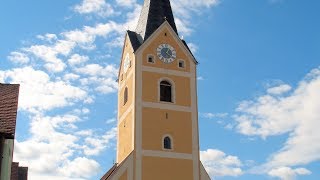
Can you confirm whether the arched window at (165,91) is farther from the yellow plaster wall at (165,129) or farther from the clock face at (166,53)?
the clock face at (166,53)

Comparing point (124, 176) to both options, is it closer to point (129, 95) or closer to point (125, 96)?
point (129, 95)

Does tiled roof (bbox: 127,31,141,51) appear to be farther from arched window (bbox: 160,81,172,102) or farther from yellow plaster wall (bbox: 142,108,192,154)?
yellow plaster wall (bbox: 142,108,192,154)

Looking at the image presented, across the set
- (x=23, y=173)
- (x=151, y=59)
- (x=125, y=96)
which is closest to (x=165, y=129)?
(x=125, y=96)

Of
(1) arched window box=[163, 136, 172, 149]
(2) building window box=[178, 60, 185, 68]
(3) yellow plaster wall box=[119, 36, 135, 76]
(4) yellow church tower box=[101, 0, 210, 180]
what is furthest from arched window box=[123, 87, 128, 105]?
(1) arched window box=[163, 136, 172, 149]

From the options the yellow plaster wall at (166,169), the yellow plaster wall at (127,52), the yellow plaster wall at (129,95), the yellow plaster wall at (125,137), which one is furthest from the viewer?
the yellow plaster wall at (127,52)

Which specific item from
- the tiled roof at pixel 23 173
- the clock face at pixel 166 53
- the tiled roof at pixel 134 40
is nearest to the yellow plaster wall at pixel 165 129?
the clock face at pixel 166 53

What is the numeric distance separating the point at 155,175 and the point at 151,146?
184 cm

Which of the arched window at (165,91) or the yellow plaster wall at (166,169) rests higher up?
the arched window at (165,91)

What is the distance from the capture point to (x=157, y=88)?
37250 millimetres

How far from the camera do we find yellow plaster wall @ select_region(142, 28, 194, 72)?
125ft

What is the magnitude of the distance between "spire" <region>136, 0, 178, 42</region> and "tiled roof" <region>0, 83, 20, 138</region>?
20.2 meters

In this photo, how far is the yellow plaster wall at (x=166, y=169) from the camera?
34.6 metres

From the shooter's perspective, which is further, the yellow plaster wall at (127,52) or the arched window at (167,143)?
the yellow plaster wall at (127,52)

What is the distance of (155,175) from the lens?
113 ft
